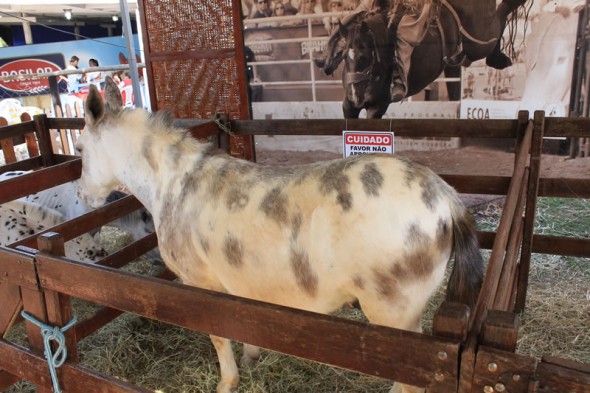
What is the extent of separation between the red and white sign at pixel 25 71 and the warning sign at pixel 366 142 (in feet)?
35.3

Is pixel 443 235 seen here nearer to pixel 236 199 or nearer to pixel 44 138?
pixel 236 199

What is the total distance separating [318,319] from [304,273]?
0.92 meters

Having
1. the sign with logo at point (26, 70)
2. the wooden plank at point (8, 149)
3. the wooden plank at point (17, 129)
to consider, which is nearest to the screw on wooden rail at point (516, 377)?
the wooden plank at point (17, 129)

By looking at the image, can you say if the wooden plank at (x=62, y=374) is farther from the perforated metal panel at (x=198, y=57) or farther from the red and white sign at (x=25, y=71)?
the red and white sign at (x=25, y=71)

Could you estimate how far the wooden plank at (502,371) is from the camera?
3.37 ft

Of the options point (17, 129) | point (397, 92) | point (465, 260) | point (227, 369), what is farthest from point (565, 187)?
point (17, 129)

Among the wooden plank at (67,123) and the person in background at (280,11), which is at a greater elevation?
the person in background at (280,11)

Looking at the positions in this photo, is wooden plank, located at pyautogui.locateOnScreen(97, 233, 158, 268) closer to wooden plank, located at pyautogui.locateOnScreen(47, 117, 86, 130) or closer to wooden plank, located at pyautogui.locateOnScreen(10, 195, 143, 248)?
wooden plank, located at pyautogui.locateOnScreen(10, 195, 143, 248)

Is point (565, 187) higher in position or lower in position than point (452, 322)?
lower

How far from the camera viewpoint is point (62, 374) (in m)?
1.85

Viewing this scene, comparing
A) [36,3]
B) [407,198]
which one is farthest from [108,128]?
[36,3]

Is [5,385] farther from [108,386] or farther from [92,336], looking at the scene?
[92,336]

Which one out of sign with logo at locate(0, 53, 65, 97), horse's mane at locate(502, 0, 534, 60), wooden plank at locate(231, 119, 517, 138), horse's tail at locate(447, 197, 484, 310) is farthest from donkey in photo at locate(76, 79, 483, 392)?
sign with logo at locate(0, 53, 65, 97)

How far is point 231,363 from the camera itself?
2.93 metres
